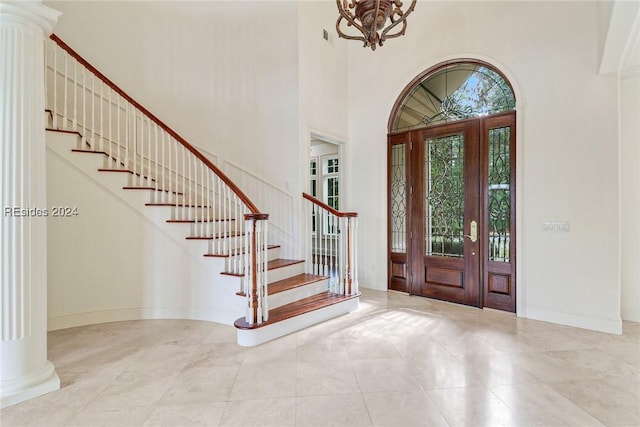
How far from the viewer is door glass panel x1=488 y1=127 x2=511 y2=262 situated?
396 centimetres

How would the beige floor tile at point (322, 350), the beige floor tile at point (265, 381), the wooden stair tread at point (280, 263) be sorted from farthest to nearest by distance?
1. the wooden stair tread at point (280, 263)
2. the beige floor tile at point (322, 350)
3. the beige floor tile at point (265, 381)

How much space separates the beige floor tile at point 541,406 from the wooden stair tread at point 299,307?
→ 188 centimetres

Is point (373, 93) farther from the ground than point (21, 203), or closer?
farther from the ground

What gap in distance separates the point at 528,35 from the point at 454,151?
5.10ft

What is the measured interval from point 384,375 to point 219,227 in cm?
238

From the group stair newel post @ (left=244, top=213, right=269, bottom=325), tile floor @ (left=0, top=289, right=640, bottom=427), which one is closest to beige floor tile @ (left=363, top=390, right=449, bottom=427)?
tile floor @ (left=0, top=289, right=640, bottom=427)

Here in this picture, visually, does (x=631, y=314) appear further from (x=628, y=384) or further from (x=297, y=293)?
(x=297, y=293)

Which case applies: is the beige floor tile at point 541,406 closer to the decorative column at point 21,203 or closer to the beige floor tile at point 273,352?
the beige floor tile at point 273,352

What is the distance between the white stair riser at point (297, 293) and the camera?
3.55 m

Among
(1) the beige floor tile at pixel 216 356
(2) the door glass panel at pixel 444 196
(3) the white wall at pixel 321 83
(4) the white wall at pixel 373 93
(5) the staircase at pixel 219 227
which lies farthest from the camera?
(3) the white wall at pixel 321 83

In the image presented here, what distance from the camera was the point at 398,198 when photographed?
499cm

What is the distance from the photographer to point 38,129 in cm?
226

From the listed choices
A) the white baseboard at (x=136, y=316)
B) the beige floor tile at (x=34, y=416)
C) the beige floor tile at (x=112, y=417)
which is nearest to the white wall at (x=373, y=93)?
the white baseboard at (x=136, y=316)

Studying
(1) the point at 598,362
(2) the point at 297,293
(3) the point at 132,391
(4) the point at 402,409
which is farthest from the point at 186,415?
(1) the point at 598,362
